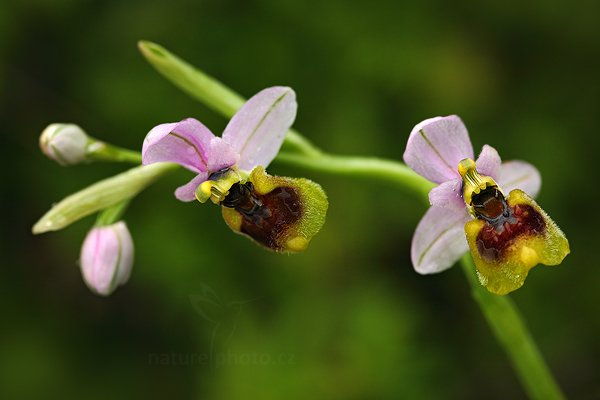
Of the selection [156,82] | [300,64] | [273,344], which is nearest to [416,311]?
[273,344]

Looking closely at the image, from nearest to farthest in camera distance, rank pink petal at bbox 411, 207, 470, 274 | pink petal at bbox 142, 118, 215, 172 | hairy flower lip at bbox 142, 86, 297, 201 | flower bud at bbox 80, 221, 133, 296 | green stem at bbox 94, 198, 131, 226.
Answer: pink petal at bbox 142, 118, 215, 172
hairy flower lip at bbox 142, 86, 297, 201
pink petal at bbox 411, 207, 470, 274
flower bud at bbox 80, 221, 133, 296
green stem at bbox 94, 198, 131, 226

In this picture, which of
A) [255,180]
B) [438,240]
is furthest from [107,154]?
[438,240]

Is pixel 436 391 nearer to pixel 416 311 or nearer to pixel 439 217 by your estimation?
pixel 416 311

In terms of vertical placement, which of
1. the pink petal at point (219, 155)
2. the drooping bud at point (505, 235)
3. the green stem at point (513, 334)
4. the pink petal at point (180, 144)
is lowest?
the green stem at point (513, 334)

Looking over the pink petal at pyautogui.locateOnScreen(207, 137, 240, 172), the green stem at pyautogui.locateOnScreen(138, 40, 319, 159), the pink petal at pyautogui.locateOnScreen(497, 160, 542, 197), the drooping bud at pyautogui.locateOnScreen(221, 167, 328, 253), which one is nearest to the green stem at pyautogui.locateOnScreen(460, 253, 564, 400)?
the pink petal at pyautogui.locateOnScreen(497, 160, 542, 197)

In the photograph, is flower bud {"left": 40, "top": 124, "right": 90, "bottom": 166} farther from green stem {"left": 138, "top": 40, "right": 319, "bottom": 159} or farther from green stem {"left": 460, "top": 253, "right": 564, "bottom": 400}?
green stem {"left": 460, "top": 253, "right": 564, "bottom": 400}

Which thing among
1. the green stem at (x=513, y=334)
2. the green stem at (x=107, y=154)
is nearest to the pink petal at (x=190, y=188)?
the green stem at (x=107, y=154)

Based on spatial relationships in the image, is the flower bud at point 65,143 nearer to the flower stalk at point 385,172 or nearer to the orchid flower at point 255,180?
the flower stalk at point 385,172
